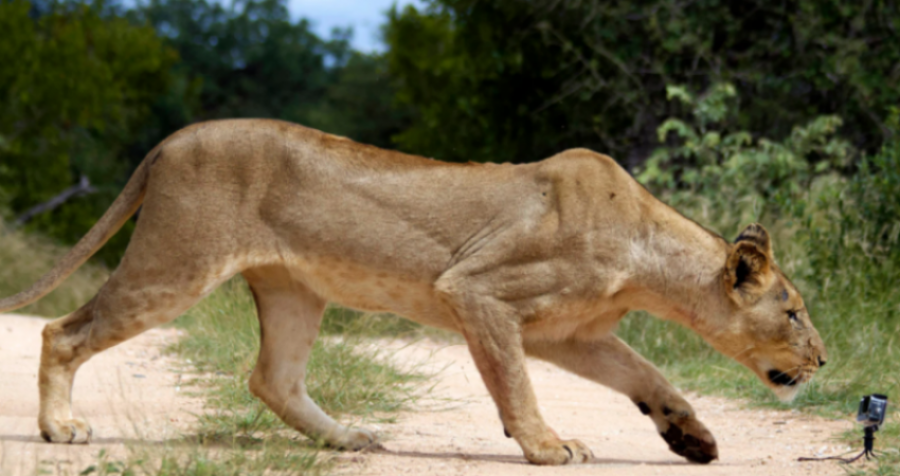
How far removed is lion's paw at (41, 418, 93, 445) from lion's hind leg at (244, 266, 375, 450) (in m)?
0.79

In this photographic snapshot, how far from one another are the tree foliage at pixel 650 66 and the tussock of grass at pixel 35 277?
187 inches

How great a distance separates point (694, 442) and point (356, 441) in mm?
1543

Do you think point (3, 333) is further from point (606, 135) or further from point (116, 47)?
point (116, 47)

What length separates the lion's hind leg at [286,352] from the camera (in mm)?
4832

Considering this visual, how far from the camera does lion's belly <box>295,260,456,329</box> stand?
4.52m

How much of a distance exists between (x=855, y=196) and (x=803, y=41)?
11.0ft

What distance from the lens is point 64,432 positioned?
446 cm

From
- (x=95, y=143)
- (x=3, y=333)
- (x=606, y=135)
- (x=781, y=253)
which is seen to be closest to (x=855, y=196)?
(x=781, y=253)

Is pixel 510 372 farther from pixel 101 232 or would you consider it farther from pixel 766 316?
pixel 101 232

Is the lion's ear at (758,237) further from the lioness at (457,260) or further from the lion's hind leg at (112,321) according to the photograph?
the lion's hind leg at (112,321)

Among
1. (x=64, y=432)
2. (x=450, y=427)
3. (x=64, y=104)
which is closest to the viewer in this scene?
(x=64, y=432)

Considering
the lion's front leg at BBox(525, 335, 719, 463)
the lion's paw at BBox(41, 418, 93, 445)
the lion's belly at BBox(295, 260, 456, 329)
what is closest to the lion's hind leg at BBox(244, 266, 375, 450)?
the lion's belly at BBox(295, 260, 456, 329)

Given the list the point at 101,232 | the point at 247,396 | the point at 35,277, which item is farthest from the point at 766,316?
the point at 35,277

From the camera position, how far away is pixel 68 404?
4551 mm
